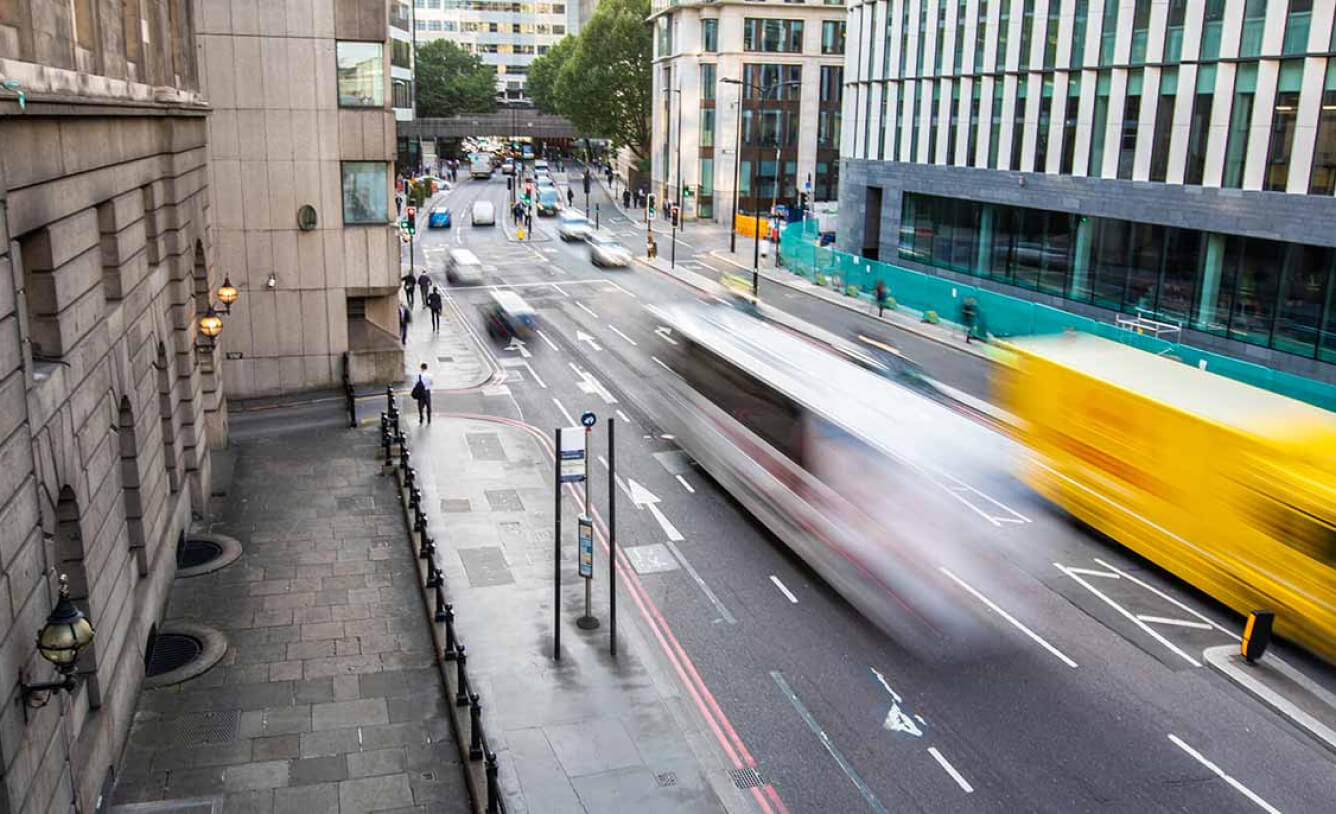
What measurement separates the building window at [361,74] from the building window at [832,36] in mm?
63042

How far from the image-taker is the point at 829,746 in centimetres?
1545

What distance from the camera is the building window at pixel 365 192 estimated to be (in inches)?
1313

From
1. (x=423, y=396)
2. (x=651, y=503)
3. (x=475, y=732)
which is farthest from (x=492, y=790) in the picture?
(x=423, y=396)

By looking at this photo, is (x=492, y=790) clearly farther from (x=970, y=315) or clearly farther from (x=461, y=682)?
(x=970, y=315)

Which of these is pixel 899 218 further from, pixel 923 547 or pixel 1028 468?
pixel 923 547

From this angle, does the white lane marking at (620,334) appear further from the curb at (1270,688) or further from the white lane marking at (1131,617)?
the curb at (1270,688)

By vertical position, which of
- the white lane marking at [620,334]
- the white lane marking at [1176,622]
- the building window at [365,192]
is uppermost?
the building window at [365,192]

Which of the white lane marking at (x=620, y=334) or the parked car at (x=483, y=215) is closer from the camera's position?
the white lane marking at (x=620, y=334)

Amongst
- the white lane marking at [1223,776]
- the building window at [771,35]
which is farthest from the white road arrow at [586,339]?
the building window at [771,35]

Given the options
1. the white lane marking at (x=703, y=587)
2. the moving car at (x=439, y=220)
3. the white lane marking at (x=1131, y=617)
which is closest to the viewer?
the white lane marking at (x=1131, y=617)

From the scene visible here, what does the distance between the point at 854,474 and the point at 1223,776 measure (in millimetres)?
7908

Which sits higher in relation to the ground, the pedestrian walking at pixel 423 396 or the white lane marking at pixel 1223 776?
the pedestrian walking at pixel 423 396

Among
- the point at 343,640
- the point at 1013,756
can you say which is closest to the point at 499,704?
the point at 343,640

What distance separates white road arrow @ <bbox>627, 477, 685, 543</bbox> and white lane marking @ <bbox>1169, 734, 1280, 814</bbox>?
403 inches
